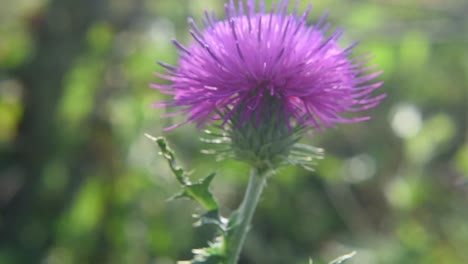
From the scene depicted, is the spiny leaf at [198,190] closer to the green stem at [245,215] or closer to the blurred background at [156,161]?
the green stem at [245,215]

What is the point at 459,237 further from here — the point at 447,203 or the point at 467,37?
the point at 467,37

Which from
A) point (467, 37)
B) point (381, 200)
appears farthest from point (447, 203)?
point (467, 37)

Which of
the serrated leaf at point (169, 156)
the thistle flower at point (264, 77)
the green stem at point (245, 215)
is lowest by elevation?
the green stem at point (245, 215)

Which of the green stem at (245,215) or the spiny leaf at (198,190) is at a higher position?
the spiny leaf at (198,190)

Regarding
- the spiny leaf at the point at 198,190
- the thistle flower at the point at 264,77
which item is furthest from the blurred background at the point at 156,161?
the spiny leaf at the point at 198,190

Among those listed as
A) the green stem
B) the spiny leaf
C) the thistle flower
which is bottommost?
the green stem

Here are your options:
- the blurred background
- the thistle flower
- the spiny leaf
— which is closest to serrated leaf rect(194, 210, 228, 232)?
the spiny leaf

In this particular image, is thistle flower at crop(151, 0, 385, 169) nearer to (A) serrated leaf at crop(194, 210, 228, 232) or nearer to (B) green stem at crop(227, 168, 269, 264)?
(B) green stem at crop(227, 168, 269, 264)
